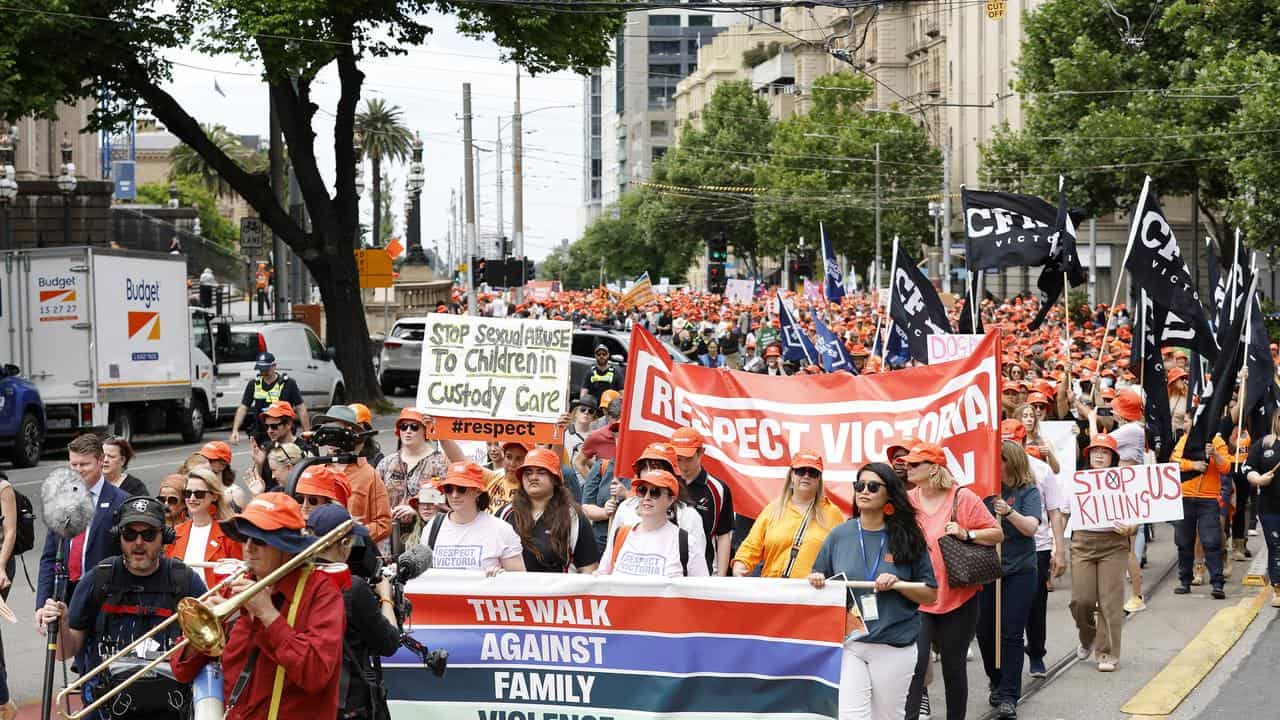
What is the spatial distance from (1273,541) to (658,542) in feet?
24.1

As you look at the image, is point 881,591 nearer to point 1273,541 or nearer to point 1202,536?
point 1273,541

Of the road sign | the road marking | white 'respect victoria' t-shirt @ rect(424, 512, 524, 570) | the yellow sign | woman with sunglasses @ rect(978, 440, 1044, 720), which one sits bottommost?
the road marking

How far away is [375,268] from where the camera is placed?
128 ft

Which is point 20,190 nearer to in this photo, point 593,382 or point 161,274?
A: point 161,274

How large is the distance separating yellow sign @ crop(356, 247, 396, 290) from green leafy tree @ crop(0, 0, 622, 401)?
6.46 meters

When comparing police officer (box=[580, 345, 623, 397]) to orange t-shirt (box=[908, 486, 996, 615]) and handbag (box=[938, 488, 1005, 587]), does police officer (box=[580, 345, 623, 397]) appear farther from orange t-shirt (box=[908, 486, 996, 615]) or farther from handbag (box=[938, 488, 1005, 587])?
handbag (box=[938, 488, 1005, 587])

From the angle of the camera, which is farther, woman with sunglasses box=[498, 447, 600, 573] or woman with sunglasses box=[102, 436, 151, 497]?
woman with sunglasses box=[102, 436, 151, 497]

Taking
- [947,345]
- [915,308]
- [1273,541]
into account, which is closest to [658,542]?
[1273,541]

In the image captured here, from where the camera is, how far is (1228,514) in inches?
599

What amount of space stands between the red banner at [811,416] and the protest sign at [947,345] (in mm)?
6748

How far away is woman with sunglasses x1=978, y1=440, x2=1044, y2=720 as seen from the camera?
9.29 meters

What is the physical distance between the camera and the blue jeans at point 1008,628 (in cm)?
922

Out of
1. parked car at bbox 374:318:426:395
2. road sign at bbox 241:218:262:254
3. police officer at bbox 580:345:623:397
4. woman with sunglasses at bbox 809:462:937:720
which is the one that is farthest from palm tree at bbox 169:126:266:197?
woman with sunglasses at bbox 809:462:937:720

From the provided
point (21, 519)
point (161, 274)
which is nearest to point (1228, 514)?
point (21, 519)
